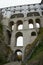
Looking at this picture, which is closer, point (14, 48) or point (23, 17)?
point (14, 48)

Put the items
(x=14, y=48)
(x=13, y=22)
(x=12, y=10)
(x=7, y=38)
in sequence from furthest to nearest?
(x=12, y=10) → (x=13, y=22) → (x=7, y=38) → (x=14, y=48)

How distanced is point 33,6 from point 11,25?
31.8 ft

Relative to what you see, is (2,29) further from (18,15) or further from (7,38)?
(18,15)

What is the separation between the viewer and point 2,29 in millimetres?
51062

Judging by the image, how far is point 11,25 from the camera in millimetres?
59156

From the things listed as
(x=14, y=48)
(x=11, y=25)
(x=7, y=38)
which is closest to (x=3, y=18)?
(x=11, y=25)

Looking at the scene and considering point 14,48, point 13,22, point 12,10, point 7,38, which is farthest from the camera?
point 12,10

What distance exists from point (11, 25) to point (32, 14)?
7.72 metres

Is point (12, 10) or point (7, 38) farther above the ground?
point (12, 10)

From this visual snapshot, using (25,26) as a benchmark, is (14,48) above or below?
below

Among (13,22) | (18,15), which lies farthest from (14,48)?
(18,15)

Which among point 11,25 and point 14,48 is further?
point 11,25

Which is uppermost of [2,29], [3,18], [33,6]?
[33,6]

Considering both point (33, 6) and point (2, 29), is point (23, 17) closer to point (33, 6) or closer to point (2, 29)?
point (33, 6)
